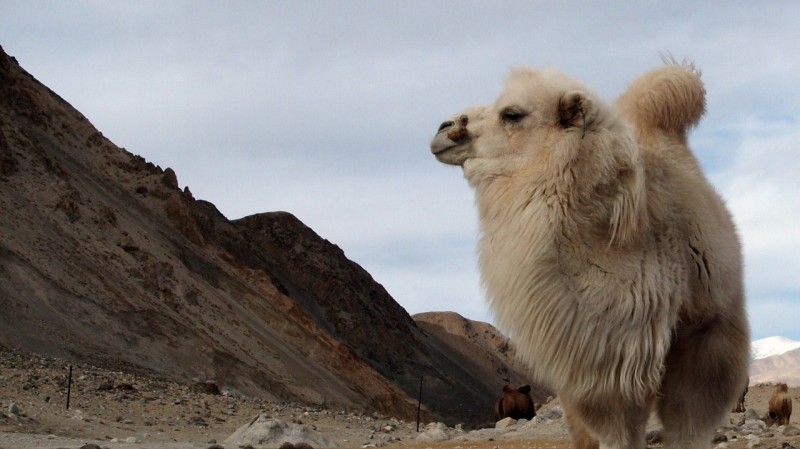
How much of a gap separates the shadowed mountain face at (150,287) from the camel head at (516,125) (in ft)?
69.3

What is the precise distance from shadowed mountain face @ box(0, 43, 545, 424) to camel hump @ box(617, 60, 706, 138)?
69.1 feet

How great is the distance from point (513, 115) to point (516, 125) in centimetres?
6

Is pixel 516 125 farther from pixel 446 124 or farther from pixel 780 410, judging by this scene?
pixel 780 410

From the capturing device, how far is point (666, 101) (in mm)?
6012

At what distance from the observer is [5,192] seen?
32.9 metres

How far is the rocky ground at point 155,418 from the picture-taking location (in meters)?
13.6

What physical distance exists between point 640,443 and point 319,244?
5416cm

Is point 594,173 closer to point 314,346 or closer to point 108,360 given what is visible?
point 108,360

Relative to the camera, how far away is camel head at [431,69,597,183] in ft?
16.7

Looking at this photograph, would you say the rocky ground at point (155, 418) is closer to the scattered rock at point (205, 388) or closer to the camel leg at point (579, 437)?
the scattered rock at point (205, 388)

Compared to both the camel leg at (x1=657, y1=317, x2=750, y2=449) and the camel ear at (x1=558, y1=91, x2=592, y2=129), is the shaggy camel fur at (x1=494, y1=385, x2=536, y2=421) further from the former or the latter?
the camel ear at (x1=558, y1=91, x2=592, y2=129)

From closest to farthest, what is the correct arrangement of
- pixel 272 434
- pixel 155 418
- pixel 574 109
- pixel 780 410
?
pixel 574 109 < pixel 272 434 < pixel 780 410 < pixel 155 418

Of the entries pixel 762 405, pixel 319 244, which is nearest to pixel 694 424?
pixel 762 405

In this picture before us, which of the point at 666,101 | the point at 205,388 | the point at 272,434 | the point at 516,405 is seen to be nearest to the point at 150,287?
the point at 205,388
